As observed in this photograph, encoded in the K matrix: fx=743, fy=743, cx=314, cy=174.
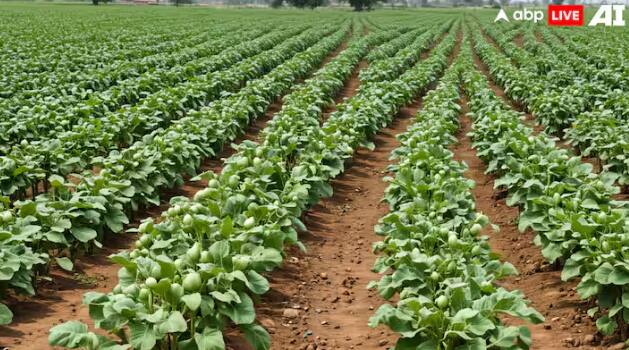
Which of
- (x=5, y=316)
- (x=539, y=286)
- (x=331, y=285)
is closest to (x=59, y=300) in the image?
(x=5, y=316)

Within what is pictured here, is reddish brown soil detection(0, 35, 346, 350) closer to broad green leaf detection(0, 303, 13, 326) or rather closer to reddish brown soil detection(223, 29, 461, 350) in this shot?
broad green leaf detection(0, 303, 13, 326)

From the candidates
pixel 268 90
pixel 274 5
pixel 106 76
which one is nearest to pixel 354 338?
pixel 268 90

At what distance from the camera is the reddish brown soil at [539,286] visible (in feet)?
18.7

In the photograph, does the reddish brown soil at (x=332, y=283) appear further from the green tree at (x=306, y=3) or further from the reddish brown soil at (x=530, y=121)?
the green tree at (x=306, y=3)

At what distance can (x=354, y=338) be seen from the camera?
5.87m

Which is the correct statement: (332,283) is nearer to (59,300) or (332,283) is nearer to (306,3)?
(59,300)

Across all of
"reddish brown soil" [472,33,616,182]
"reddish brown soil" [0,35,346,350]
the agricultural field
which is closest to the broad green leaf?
the agricultural field

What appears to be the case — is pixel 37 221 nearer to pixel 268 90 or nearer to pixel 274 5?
pixel 268 90

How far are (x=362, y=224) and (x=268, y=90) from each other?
8105mm

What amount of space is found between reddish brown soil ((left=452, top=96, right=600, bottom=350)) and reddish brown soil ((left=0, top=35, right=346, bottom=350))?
142 inches

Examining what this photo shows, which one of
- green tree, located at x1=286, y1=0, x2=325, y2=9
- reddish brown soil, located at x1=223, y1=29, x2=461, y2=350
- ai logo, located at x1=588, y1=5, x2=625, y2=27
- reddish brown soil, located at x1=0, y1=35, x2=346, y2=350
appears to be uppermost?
green tree, located at x1=286, y1=0, x2=325, y2=9

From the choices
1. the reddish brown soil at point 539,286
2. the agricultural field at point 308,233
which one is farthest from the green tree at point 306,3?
the reddish brown soil at point 539,286

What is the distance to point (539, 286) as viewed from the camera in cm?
679

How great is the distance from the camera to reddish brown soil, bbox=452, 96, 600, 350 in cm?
571
